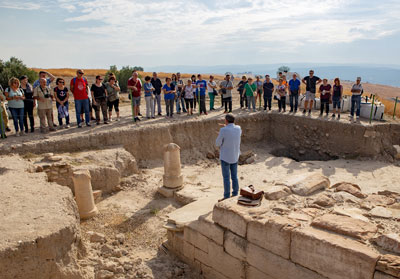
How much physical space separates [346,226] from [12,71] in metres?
22.9

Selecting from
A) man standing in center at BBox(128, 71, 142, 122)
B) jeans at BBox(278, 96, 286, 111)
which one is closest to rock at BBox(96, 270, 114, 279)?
man standing in center at BBox(128, 71, 142, 122)

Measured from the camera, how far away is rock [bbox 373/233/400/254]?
13.1ft

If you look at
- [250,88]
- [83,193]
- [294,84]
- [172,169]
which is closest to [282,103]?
[294,84]

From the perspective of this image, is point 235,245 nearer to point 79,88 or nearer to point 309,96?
point 79,88

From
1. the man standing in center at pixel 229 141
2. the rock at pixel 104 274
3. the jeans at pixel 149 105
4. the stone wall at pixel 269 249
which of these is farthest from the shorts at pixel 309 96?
the rock at pixel 104 274

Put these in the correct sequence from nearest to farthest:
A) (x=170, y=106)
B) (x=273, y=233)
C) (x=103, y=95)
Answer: (x=273, y=233)
(x=103, y=95)
(x=170, y=106)

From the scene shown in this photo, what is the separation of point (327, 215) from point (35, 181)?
621cm

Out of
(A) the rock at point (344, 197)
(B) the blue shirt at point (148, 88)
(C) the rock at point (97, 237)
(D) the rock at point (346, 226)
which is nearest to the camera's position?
(D) the rock at point (346, 226)

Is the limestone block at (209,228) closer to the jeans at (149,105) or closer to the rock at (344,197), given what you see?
the rock at (344,197)

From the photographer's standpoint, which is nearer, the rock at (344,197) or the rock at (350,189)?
the rock at (344,197)

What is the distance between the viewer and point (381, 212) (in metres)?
4.95

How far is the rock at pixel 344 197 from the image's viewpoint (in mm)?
5493

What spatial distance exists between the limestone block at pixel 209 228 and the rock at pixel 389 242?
2469 mm

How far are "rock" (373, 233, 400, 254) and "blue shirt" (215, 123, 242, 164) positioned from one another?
10.8 feet
